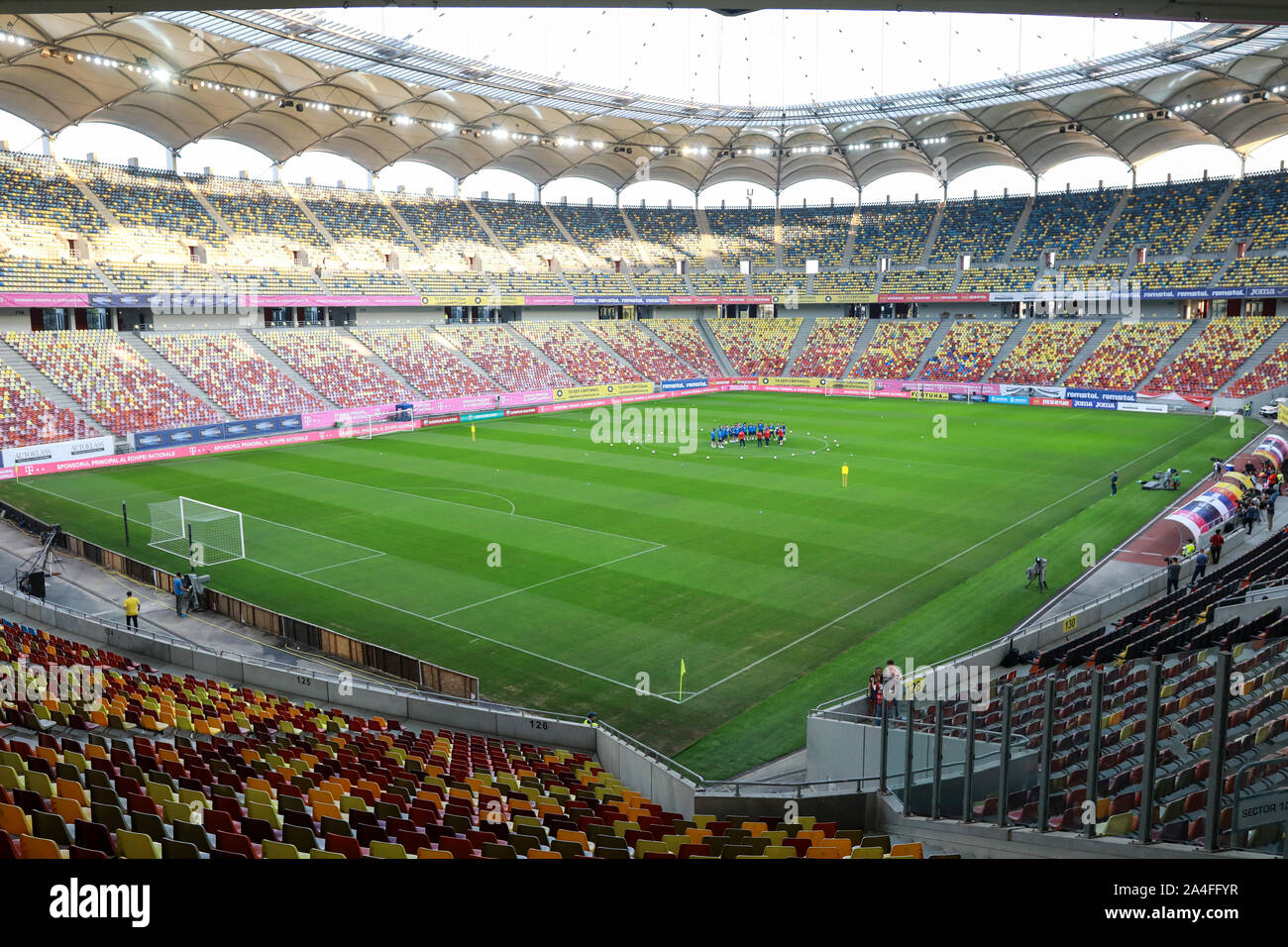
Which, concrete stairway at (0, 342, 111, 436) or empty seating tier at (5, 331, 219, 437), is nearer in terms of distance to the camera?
concrete stairway at (0, 342, 111, 436)

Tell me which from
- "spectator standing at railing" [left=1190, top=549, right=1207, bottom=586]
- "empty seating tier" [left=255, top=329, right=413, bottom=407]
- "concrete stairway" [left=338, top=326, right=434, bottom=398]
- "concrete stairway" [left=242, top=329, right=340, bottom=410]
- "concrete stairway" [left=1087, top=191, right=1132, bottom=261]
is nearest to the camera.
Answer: "spectator standing at railing" [left=1190, top=549, right=1207, bottom=586]

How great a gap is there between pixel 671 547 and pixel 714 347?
60.9 metres

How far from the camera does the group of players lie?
47.8 metres

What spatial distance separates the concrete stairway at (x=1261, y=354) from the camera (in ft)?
195

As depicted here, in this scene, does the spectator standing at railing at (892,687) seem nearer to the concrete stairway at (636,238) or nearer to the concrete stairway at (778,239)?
the concrete stairway at (636,238)

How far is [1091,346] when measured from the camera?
69625 mm

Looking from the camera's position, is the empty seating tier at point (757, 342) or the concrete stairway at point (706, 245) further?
the concrete stairway at point (706, 245)

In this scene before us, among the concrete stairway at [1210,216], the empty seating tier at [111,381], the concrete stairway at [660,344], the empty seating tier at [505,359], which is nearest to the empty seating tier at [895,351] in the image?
the concrete stairway at [660,344]

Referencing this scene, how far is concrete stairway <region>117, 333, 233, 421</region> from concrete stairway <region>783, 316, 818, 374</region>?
160 ft

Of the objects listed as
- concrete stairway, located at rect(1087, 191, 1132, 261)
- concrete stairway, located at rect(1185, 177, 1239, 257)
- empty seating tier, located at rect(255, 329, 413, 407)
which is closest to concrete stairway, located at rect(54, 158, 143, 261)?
empty seating tier, located at rect(255, 329, 413, 407)

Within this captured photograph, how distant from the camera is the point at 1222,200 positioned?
238 feet

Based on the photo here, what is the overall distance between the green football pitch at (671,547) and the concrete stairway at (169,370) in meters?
7.20

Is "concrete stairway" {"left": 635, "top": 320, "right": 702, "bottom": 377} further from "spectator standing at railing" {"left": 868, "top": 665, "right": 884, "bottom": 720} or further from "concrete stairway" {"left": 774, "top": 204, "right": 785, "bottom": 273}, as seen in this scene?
"spectator standing at railing" {"left": 868, "top": 665, "right": 884, "bottom": 720}
